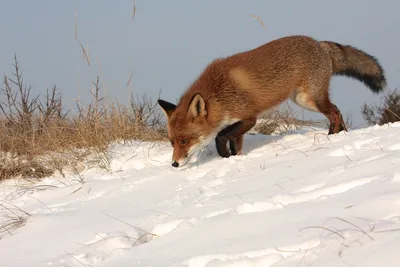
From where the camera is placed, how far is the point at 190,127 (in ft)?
18.0

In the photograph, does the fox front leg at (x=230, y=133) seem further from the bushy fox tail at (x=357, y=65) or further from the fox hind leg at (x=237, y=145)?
the bushy fox tail at (x=357, y=65)

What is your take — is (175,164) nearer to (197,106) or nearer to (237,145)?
(197,106)

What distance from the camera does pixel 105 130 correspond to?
21.4ft


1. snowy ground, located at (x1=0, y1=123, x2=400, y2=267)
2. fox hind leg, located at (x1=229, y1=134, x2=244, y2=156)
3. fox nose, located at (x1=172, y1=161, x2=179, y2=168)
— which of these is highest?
snowy ground, located at (x1=0, y1=123, x2=400, y2=267)

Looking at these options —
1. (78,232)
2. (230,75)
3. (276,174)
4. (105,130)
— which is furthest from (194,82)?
(78,232)

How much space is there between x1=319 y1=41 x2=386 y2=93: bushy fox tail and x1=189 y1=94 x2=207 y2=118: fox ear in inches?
96.8

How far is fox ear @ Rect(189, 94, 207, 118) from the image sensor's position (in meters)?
5.33

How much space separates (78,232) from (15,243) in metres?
0.44

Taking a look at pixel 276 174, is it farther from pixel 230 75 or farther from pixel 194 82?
pixel 194 82

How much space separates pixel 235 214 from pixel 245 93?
326cm

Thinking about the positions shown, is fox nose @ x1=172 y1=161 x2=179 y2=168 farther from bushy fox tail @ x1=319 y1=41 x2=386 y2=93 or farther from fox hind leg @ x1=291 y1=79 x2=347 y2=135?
bushy fox tail @ x1=319 y1=41 x2=386 y2=93

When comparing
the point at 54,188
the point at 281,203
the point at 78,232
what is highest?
the point at 281,203

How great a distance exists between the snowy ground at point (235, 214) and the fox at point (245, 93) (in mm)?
714

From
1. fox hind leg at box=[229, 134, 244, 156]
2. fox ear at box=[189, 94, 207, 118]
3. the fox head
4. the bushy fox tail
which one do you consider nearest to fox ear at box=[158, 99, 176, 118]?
the fox head
